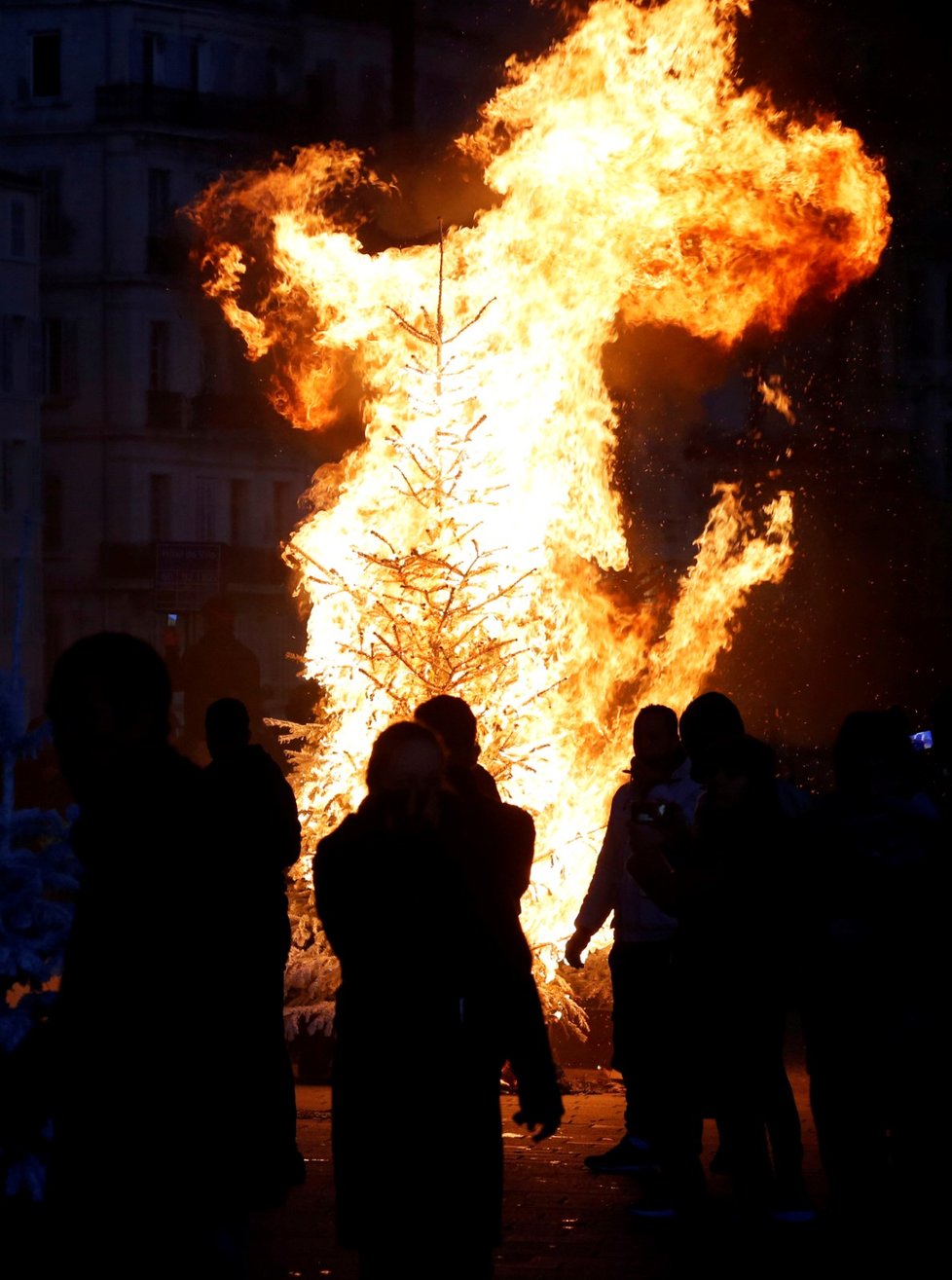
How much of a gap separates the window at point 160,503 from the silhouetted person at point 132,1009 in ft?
166

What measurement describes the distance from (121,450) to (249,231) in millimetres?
7469

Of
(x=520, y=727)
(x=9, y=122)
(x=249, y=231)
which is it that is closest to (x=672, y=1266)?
(x=520, y=727)

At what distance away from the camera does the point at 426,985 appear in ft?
18.9

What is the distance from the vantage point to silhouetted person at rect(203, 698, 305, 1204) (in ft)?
16.2

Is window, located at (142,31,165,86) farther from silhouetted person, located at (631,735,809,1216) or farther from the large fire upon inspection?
silhouetted person, located at (631,735,809,1216)

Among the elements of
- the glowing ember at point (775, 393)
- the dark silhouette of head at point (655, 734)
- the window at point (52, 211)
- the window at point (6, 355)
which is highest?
the window at point (52, 211)

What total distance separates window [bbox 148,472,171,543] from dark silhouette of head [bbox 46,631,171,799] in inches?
1984

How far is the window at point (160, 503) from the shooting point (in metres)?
54.8

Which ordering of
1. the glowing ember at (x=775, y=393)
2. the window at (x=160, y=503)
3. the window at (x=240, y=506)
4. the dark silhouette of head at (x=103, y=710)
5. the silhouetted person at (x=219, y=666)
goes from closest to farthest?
1. the dark silhouette of head at (x=103, y=710)
2. the silhouetted person at (x=219, y=666)
3. the glowing ember at (x=775, y=393)
4. the window at (x=160, y=503)
5. the window at (x=240, y=506)

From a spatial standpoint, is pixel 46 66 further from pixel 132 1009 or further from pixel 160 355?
pixel 132 1009

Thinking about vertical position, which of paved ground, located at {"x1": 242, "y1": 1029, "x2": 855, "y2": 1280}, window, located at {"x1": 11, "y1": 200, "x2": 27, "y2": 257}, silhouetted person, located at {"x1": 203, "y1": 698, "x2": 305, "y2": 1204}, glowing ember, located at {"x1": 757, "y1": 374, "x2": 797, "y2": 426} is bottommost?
paved ground, located at {"x1": 242, "y1": 1029, "x2": 855, "y2": 1280}

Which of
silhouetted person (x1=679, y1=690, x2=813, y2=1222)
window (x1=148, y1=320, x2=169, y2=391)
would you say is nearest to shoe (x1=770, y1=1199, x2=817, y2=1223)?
silhouetted person (x1=679, y1=690, x2=813, y2=1222)

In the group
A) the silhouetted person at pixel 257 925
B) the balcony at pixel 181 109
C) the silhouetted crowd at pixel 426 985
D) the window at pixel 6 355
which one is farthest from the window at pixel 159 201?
the silhouetted crowd at pixel 426 985

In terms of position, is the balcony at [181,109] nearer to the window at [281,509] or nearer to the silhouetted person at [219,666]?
the window at [281,509]
